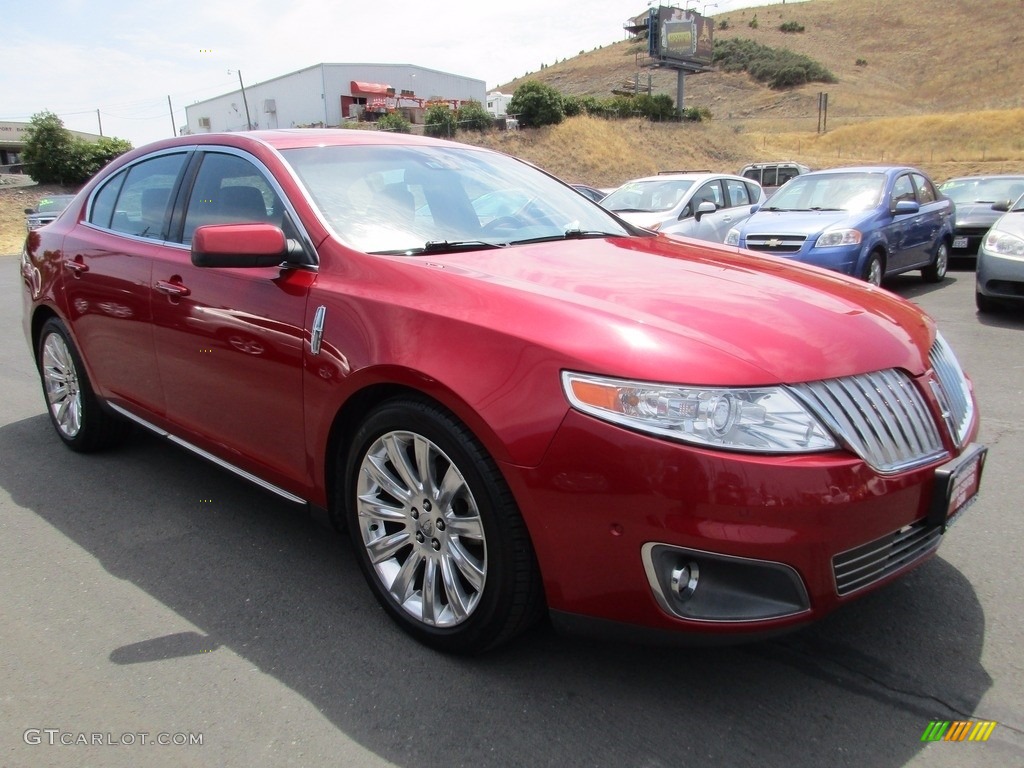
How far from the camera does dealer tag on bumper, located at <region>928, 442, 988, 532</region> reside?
224 centimetres

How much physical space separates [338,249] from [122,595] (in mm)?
1566

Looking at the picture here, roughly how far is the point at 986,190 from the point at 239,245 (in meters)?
13.7

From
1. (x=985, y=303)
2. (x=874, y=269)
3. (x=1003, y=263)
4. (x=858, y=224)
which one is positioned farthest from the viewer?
(x=874, y=269)

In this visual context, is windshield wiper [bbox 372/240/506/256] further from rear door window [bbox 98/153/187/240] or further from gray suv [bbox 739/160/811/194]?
gray suv [bbox 739/160/811/194]

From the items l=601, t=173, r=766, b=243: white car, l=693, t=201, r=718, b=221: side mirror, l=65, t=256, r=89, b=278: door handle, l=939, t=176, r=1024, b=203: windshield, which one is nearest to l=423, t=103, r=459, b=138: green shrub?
l=939, t=176, r=1024, b=203: windshield

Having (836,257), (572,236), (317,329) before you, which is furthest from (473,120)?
(317,329)

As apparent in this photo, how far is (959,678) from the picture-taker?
94.4 inches

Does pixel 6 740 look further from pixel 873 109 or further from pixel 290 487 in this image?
pixel 873 109

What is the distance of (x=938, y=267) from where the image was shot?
1098 centimetres

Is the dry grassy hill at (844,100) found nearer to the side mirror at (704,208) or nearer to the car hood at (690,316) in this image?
the side mirror at (704,208)

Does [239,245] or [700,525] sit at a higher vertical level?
[239,245]

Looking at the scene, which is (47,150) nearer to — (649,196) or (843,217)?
(649,196)

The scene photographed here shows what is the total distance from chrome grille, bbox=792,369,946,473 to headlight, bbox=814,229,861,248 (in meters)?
7.08

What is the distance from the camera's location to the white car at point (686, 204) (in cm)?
1061
